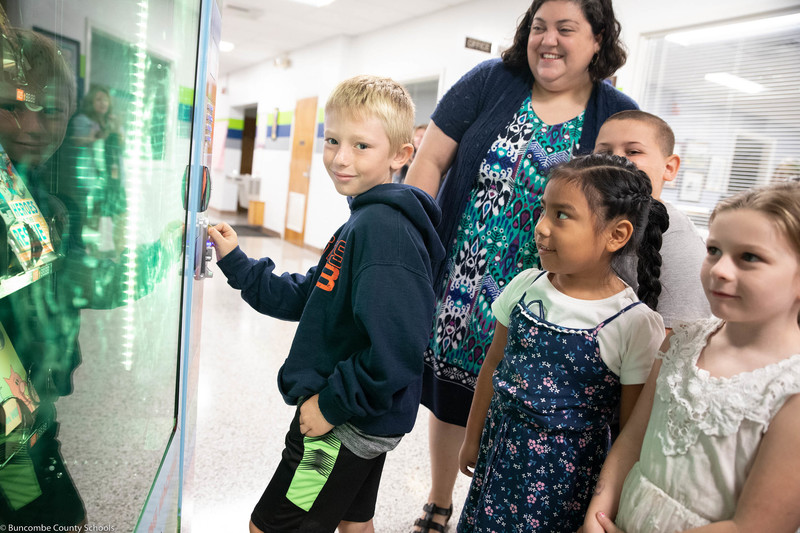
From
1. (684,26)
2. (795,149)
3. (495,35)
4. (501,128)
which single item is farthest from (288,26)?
(501,128)

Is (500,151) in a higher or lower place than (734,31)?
lower

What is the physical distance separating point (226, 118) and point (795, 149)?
11874 mm

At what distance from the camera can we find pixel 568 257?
1009 mm

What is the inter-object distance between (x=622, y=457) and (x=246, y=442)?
1.73 metres

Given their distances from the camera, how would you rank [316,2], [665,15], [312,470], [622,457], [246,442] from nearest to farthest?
[622,457] → [312,470] → [246,442] → [665,15] → [316,2]

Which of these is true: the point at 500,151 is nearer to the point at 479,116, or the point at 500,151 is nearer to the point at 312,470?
the point at 479,116

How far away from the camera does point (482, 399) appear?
123cm

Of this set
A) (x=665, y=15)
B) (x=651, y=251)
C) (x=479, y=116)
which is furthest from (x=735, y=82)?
(x=651, y=251)

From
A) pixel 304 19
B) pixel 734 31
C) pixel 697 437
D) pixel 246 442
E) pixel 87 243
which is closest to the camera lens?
pixel 87 243

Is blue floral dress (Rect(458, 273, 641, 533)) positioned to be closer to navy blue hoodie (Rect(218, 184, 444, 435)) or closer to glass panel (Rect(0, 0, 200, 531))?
navy blue hoodie (Rect(218, 184, 444, 435))

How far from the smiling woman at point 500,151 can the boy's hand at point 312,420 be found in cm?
57

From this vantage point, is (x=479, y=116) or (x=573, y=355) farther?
(x=479, y=116)

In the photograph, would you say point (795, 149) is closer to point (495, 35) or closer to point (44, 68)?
point (495, 35)

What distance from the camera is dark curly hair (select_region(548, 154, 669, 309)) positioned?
1005 mm
